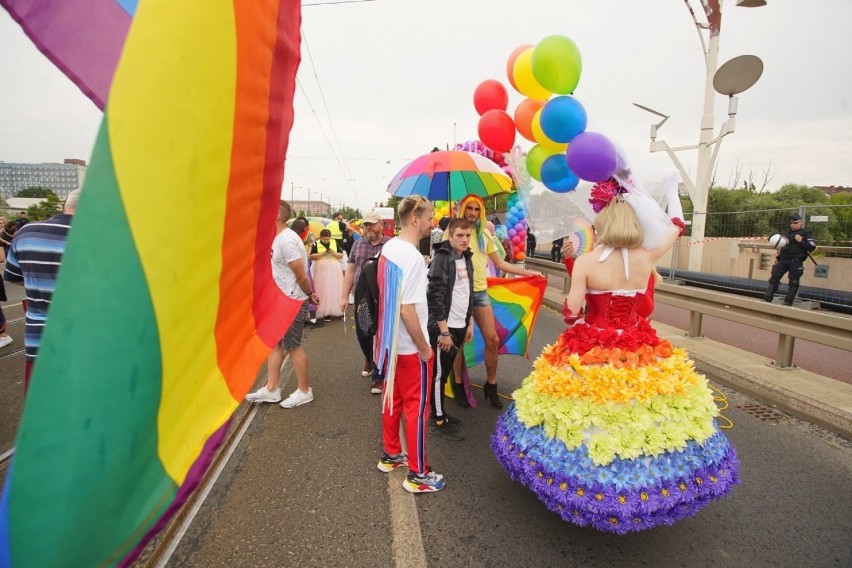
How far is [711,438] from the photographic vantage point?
8.39 ft

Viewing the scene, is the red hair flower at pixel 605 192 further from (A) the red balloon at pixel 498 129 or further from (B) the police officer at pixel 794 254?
(B) the police officer at pixel 794 254

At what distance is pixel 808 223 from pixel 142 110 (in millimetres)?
11551

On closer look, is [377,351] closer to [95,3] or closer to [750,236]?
[95,3]

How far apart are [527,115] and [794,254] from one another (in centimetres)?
643

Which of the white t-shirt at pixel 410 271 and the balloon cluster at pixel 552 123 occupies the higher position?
the balloon cluster at pixel 552 123

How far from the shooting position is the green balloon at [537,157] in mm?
5645

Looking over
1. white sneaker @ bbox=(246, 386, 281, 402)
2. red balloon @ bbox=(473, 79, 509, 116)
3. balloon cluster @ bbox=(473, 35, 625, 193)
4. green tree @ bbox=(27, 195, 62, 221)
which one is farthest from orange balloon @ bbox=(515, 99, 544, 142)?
green tree @ bbox=(27, 195, 62, 221)

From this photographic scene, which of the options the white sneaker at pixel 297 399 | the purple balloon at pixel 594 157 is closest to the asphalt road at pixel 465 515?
the white sneaker at pixel 297 399

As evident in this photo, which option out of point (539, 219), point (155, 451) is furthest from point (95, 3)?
point (539, 219)

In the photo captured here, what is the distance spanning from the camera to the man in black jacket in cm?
384

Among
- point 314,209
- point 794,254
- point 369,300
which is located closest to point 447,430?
point 369,300

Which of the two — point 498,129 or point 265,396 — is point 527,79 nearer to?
point 498,129

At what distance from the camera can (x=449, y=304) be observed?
3.98 metres

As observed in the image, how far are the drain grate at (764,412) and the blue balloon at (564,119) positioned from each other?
10.3 ft
